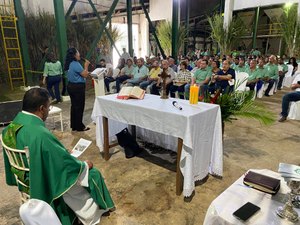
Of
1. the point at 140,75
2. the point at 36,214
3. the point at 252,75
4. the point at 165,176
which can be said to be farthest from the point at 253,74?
the point at 36,214

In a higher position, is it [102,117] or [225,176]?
[102,117]

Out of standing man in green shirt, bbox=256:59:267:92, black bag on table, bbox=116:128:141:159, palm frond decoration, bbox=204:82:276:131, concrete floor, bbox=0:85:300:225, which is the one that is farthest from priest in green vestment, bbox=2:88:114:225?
standing man in green shirt, bbox=256:59:267:92

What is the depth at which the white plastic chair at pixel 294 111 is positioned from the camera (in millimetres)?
4922

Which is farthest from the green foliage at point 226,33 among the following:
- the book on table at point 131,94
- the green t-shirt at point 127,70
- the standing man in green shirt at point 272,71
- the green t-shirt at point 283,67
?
the book on table at point 131,94

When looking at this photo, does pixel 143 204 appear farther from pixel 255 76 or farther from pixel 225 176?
pixel 255 76

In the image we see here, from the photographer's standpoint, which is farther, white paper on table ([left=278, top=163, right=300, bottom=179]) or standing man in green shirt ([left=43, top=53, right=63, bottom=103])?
standing man in green shirt ([left=43, top=53, right=63, bottom=103])

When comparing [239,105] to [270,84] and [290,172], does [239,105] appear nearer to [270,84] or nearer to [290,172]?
[290,172]

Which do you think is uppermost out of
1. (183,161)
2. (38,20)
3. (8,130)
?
(38,20)

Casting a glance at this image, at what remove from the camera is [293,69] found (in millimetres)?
9188

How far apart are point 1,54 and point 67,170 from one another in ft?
29.3

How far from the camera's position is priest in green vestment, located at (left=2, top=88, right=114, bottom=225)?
4.91 ft

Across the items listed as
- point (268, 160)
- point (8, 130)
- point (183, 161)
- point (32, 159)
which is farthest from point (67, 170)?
point (268, 160)

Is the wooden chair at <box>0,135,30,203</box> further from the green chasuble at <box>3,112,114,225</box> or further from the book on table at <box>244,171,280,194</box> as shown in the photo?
the book on table at <box>244,171,280,194</box>

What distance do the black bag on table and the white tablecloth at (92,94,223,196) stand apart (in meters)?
0.54
